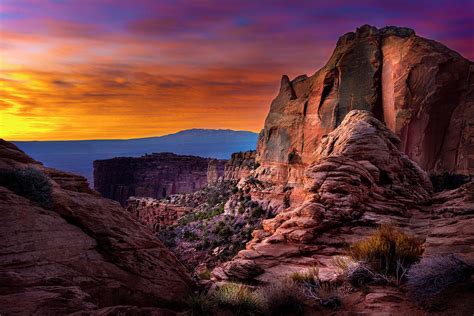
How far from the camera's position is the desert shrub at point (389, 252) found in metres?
9.18

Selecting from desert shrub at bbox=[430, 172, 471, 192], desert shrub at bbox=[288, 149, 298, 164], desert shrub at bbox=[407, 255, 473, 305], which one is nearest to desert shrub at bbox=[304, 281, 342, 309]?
desert shrub at bbox=[407, 255, 473, 305]

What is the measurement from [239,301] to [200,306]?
905 millimetres

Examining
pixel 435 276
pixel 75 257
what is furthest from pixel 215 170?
pixel 435 276

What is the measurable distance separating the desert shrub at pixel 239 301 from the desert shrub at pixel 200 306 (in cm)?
32

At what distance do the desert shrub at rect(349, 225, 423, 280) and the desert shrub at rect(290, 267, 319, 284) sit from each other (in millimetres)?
1145

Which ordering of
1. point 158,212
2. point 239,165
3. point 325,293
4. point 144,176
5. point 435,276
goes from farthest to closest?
point 144,176
point 158,212
point 239,165
point 325,293
point 435,276

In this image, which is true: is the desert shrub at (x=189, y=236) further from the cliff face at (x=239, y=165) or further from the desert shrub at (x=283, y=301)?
the desert shrub at (x=283, y=301)

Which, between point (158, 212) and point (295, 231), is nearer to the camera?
point (295, 231)

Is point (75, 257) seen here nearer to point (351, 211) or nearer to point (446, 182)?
point (351, 211)

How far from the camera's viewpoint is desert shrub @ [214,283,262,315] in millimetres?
8125

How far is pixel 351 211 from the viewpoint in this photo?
41.0 ft

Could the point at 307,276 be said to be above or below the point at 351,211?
below

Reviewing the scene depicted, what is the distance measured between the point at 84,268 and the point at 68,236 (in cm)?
75

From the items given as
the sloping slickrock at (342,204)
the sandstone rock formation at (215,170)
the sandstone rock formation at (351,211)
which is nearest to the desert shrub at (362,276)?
the sandstone rock formation at (351,211)
